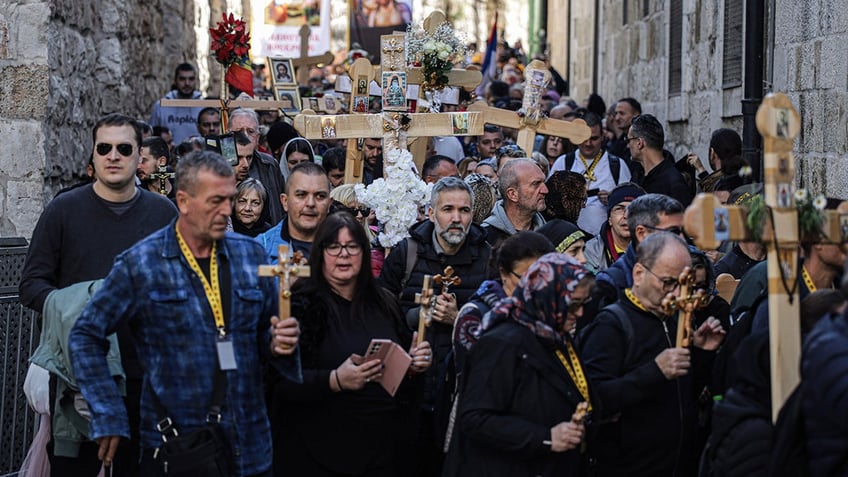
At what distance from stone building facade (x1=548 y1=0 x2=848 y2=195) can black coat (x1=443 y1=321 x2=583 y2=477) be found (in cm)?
453

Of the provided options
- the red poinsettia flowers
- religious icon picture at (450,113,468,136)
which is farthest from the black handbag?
the red poinsettia flowers

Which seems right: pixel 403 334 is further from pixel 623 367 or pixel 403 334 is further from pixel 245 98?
pixel 245 98

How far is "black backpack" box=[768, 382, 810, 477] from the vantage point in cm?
440

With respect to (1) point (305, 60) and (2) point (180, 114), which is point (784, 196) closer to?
(2) point (180, 114)

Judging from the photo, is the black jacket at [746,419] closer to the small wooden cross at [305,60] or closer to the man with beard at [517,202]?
the man with beard at [517,202]

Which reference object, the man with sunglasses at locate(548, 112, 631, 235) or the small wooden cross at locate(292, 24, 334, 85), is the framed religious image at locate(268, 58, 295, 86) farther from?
the man with sunglasses at locate(548, 112, 631, 235)

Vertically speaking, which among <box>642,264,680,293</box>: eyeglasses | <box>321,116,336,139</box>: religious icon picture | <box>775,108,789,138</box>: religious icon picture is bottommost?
<box>642,264,680,293</box>: eyeglasses

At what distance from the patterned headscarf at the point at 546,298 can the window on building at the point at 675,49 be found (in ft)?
37.3

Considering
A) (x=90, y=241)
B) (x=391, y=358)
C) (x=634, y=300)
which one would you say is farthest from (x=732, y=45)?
(x=90, y=241)

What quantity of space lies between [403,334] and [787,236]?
219 centimetres

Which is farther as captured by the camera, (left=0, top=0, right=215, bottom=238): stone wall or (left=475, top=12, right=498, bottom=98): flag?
(left=475, top=12, right=498, bottom=98): flag

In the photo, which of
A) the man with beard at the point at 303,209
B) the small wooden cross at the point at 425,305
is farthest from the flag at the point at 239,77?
the small wooden cross at the point at 425,305

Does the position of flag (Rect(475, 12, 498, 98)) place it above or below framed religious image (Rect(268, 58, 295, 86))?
above

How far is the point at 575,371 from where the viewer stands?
223 inches
